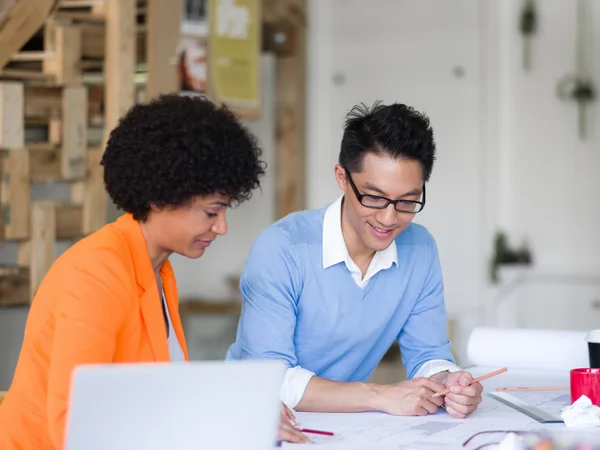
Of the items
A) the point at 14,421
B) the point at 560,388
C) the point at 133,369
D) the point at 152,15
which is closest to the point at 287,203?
the point at 152,15

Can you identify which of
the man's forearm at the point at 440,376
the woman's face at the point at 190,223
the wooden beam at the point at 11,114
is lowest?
the man's forearm at the point at 440,376

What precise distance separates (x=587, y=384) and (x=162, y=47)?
10.1ft

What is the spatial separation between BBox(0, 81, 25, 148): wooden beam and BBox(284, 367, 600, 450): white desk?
98.3 inches

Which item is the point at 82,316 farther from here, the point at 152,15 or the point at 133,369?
the point at 152,15

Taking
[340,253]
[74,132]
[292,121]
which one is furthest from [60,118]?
[340,253]

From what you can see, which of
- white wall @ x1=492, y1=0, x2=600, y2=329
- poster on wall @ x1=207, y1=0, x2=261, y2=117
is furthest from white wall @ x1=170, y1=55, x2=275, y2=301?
white wall @ x1=492, y1=0, x2=600, y2=329

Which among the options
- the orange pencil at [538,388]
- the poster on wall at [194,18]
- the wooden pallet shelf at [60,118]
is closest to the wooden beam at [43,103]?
the wooden pallet shelf at [60,118]

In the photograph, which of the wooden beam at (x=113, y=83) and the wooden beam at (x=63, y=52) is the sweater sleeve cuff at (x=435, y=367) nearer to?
the wooden beam at (x=113, y=83)

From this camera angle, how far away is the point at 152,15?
4531mm

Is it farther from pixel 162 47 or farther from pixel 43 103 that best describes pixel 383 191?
pixel 162 47

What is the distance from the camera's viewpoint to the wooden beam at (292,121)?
596 cm

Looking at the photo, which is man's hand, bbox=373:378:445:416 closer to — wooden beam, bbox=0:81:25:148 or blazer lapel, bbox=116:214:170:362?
blazer lapel, bbox=116:214:170:362

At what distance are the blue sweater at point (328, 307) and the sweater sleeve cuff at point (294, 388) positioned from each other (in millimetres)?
102

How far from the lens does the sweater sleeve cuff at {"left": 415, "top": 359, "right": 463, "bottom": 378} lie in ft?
8.05
